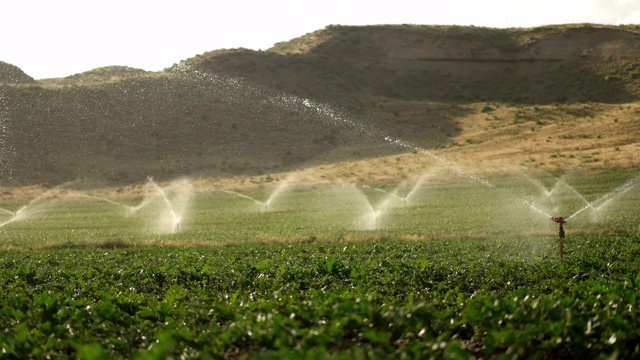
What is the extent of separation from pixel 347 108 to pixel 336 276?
59.0 metres

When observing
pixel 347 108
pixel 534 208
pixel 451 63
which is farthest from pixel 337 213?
pixel 451 63

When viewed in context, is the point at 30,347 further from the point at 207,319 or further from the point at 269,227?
the point at 269,227

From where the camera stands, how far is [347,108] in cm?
7525

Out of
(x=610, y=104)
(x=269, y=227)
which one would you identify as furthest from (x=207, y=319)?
(x=610, y=104)

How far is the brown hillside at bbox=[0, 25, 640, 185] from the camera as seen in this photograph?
5950 centimetres

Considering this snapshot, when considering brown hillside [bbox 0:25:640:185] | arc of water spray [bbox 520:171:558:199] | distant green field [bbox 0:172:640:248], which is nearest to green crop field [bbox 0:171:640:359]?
distant green field [bbox 0:172:640:248]

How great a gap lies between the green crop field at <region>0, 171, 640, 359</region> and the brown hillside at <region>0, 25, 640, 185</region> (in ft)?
51.2

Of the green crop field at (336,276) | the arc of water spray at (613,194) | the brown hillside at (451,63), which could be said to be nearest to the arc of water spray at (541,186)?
the green crop field at (336,276)

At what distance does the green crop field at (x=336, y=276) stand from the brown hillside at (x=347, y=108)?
614 inches

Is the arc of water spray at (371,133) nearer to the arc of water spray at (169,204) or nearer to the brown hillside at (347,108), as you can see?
the brown hillside at (347,108)

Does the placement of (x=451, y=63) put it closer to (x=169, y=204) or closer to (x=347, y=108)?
(x=347, y=108)

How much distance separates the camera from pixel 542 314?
923 cm

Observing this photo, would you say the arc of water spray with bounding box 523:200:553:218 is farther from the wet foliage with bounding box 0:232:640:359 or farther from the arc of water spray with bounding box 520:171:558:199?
the wet foliage with bounding box 0:232:640:359

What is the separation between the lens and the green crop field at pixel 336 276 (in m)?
8.83
